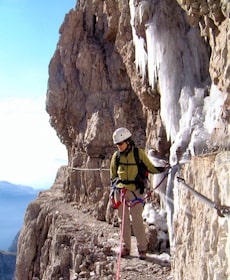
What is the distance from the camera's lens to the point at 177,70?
Answer: 284 inches

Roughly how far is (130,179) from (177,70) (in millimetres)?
2514

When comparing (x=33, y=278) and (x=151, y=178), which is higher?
(x=151, y=178)

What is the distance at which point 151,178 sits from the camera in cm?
839

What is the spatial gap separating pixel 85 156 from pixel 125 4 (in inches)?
207

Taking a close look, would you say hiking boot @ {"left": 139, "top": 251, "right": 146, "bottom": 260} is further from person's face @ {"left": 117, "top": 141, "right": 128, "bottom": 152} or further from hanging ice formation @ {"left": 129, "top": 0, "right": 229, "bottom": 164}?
person's face @ {"left": 117, "top": 141, "right": 128, "bottom": 152}

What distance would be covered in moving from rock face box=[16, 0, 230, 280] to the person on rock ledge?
1.91 feet

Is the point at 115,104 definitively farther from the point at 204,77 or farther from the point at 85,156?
the point at 204,77

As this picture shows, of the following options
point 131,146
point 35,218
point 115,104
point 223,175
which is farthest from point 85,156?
point 223,175

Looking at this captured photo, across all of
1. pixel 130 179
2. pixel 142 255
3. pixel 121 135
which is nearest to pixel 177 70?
pixel 121 135

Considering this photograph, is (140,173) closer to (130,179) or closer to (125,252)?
(130,179)

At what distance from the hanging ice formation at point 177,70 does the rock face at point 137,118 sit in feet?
0.07

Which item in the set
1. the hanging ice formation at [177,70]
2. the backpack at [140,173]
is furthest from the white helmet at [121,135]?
the hanging ice formation at [177,70]

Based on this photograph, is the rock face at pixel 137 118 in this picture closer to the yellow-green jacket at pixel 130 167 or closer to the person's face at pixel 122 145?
the yellow-green jacket at pixel 130 167

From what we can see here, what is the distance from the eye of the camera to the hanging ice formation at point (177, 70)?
630cm
